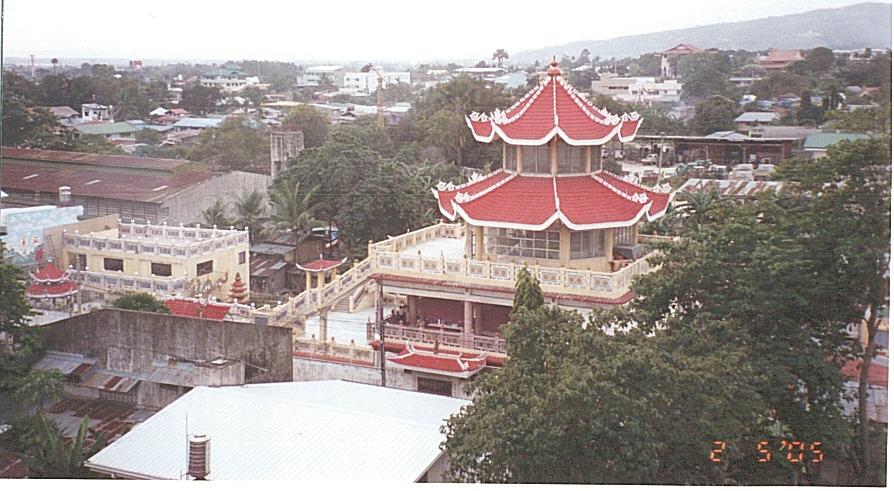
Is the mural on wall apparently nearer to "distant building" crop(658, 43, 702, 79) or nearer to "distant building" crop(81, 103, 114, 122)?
"distant building" crop(81, 103, 114, 122)

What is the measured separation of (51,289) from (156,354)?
2.23 ft

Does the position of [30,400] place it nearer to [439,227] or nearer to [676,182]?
[439,227]

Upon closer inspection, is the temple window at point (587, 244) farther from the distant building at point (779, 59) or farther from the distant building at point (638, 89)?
the distant building at point (779, 59)

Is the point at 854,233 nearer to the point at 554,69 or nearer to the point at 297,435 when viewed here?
the point at 554,69

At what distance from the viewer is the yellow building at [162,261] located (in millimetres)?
6160

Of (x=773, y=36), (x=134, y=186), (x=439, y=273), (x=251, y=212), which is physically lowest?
(x=439, y=273)

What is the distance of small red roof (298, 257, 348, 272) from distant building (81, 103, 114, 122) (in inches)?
52.6

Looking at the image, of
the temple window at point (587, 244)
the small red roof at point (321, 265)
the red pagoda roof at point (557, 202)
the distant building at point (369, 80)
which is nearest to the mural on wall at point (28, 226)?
the small red roof at point (321, 265)

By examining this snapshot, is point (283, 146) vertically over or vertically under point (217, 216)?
over

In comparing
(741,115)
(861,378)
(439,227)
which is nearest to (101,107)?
(439,227)

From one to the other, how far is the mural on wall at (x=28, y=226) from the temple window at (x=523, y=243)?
7.39 ft

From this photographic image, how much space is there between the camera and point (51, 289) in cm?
619

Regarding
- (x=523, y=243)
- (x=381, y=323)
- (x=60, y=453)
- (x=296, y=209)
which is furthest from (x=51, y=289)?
(x=523, y=243)

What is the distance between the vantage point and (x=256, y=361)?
599 cm
